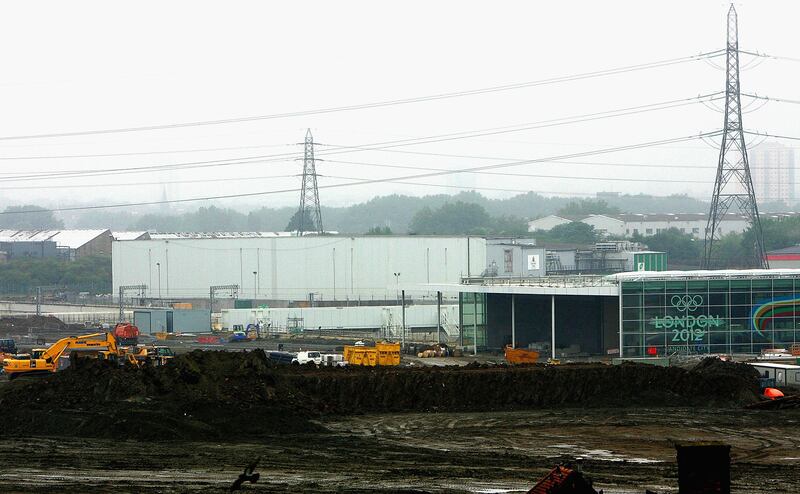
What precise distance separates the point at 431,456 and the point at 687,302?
31.4m

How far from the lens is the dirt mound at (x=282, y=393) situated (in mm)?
30297

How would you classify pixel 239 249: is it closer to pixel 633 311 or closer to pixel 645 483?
pixel 633 311

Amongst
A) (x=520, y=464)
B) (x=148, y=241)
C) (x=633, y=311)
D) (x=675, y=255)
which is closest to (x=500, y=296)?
(x=633, y=311)

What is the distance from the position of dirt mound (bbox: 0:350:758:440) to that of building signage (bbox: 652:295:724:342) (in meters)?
10.9

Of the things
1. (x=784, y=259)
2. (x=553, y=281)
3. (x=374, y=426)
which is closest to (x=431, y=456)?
(x=374, y=426)

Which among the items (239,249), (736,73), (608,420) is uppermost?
(736,73)

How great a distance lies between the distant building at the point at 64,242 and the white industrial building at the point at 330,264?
56.3 m

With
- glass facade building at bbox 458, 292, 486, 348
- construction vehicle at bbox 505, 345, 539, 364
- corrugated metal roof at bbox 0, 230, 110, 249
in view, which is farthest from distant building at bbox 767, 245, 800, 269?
corrugated metal roof at bbox 0, 230, 110, 249

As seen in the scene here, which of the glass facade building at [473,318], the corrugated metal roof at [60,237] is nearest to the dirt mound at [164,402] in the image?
the glass facade building at [473,318]

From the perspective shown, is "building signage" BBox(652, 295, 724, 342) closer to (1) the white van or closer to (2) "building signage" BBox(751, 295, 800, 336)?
(2) "building signage" BBox(751, 295, 800, 336)

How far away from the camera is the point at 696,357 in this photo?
52188 mm

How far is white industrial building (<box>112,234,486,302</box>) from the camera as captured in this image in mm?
98750

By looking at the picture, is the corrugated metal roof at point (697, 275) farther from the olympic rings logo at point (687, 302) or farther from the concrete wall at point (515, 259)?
the concrete wall at point (515, 259)

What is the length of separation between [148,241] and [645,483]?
86.3m
